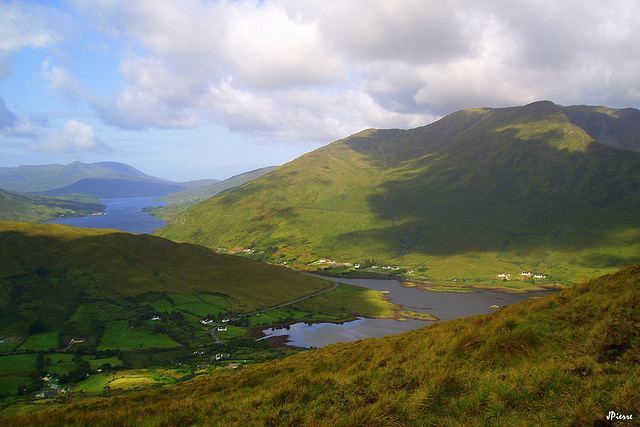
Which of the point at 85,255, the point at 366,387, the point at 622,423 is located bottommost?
the point at 85,255

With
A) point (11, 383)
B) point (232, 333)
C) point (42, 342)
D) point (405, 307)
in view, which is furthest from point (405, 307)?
point (11, 383)

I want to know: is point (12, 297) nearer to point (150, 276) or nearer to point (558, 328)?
point (150, 276)

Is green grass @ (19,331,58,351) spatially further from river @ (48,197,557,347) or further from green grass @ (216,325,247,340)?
river @ (48,197,557,347)

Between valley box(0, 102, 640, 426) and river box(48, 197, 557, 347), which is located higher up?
valley box(0, 102, 640, 426)

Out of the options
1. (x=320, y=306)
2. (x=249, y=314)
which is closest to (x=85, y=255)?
(x=249, y=314)

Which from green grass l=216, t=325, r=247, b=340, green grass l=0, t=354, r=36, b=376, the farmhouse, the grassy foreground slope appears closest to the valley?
the grassy foreground slope

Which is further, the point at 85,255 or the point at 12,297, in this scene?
the point at 85,255
